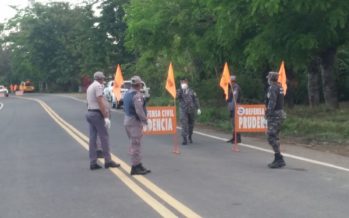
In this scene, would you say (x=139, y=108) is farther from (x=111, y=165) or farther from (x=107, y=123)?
(x=111, y=165)

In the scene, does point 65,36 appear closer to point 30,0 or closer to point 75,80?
point 75,80

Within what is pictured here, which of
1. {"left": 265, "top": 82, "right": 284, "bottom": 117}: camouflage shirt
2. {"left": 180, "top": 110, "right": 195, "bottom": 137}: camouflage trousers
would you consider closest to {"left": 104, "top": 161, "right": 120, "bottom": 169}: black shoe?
{"left": 265, "top": 82, "right": 284, "bottom": 117}: camouflage shirt

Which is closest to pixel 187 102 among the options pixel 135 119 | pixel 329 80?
pixel 135 119

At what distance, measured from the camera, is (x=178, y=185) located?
1024cm

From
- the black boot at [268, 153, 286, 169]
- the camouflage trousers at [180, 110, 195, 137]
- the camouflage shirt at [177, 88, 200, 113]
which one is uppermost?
the camouflage shirt at [177, 88, 200, 113]

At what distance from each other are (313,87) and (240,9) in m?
9.11

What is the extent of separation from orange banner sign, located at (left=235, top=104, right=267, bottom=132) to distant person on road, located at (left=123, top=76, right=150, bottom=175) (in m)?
4.41

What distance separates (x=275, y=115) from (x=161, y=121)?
13.6 feet

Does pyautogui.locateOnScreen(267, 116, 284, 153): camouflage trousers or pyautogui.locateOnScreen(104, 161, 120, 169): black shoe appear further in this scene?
pyautogui.locateOnScreen(104, 161, 120, 169): black shoe

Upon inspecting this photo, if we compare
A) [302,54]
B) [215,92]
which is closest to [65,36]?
[215,92]

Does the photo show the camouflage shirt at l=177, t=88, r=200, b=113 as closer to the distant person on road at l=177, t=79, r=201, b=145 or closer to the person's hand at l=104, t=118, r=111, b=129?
the distant person on road at l=177, t=79, r=201, b=145

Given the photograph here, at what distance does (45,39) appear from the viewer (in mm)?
90688

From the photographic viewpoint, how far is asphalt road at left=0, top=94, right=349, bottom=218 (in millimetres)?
8414

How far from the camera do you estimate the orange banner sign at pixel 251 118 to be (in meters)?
15.6
